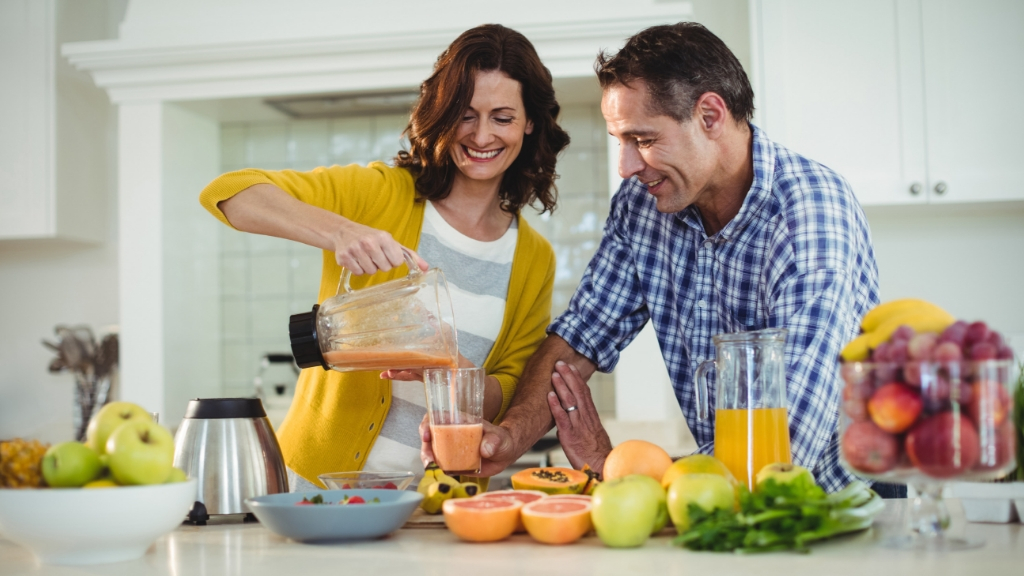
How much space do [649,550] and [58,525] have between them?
Result: 624 mm

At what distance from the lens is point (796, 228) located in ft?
4.82

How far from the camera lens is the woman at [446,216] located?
1.69 metres

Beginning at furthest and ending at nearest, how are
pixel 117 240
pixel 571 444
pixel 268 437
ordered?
1. pixel 117 240
2. pixel 571 444
3. pixel 268 437

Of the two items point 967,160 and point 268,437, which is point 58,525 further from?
point 967,160

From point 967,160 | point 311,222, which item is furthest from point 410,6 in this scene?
point 967,160

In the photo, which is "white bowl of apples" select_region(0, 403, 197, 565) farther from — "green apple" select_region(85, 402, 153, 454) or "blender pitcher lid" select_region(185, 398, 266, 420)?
"blender pitcher lid" select_region(185, 398, 266, 420)

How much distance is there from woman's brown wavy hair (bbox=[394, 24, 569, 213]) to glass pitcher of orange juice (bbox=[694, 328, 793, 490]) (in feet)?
2.66

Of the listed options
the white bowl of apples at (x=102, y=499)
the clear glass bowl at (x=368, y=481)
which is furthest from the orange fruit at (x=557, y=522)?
the white bowl of apples at (x=102, y=499)

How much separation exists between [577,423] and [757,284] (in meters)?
0.42

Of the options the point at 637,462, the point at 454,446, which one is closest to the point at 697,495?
the point at 637,462

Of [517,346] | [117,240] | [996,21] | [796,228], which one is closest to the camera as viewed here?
[796,228]

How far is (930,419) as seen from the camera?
853mm

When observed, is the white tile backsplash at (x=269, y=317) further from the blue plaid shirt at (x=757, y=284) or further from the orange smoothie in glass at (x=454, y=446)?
the orange smoothie in glass at (x=454, y=446)

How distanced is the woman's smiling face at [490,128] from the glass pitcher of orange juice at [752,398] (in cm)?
77
